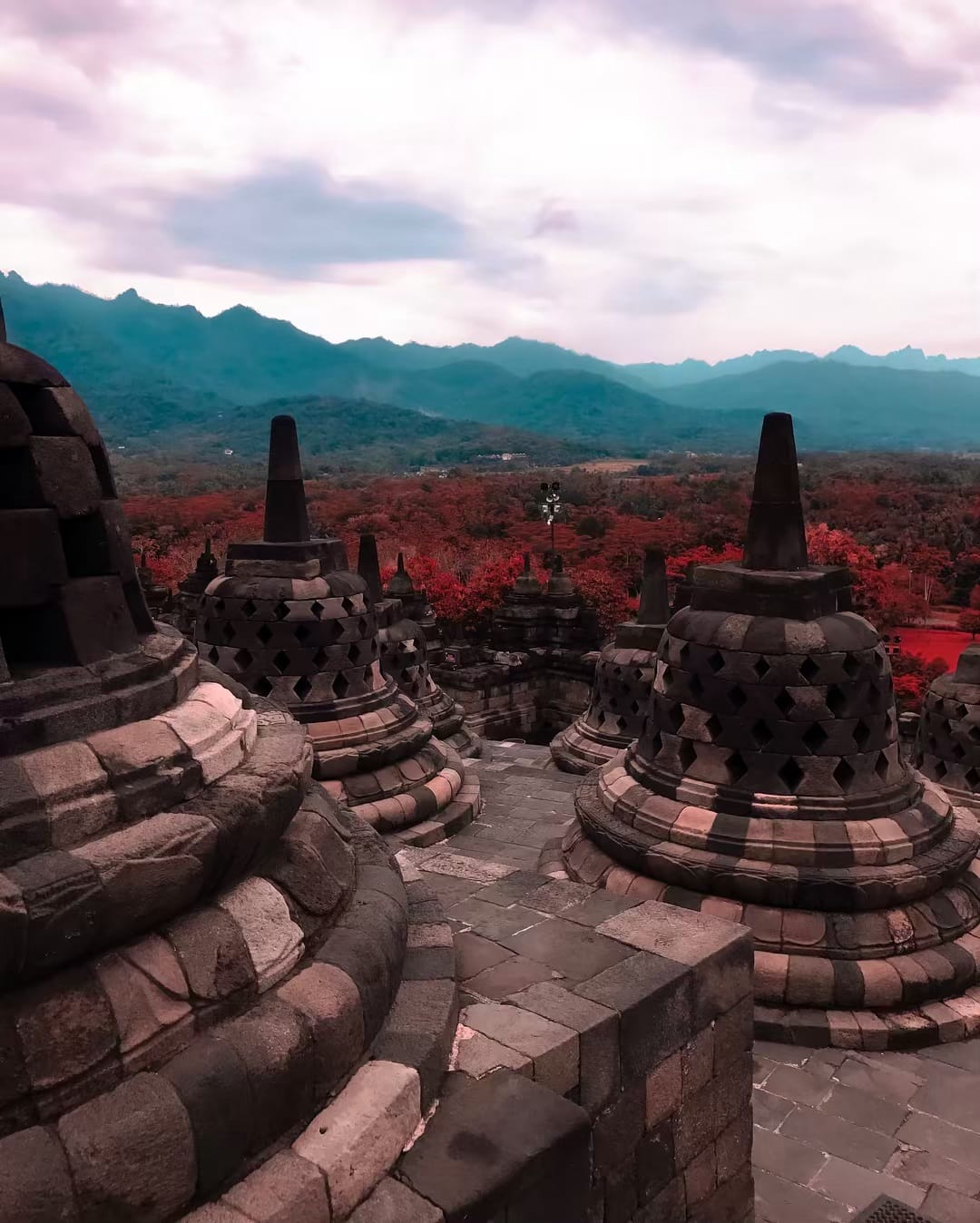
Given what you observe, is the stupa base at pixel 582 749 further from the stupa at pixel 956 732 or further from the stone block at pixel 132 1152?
the stone block at pixel 132 1152

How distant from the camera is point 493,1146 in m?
2.82

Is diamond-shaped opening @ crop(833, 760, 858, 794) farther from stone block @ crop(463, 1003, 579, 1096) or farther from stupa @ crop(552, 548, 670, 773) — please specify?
stupa @ crop(552, 548, 670, 773)

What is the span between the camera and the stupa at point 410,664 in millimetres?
12094

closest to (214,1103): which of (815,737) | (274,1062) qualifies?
(274,1062)

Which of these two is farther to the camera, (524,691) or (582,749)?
(524,691)

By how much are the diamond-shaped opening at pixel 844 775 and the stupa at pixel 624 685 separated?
188 inches

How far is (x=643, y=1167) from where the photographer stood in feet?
12.2

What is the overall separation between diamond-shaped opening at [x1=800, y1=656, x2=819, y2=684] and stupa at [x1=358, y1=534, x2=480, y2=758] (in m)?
6.54

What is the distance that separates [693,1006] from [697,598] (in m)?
3.33

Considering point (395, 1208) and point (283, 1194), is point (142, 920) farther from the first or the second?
point (395, 1208)

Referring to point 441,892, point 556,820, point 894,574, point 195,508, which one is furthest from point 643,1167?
point 195,508

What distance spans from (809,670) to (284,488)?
17.5 ft

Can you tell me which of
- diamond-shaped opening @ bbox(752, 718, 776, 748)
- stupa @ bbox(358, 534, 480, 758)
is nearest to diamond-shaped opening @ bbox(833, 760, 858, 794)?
diamond-shaped opening @ bbox(752, 718, 776, 748)

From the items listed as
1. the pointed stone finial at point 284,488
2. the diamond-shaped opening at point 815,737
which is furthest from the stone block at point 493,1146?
the pointed stone finial at point 284,488
